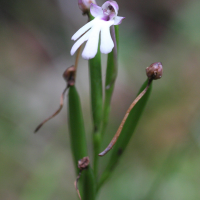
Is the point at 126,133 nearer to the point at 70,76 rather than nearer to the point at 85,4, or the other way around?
the point at 70,76

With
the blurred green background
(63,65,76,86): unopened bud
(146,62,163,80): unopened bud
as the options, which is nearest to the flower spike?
(63,65,76,86): unopened bud

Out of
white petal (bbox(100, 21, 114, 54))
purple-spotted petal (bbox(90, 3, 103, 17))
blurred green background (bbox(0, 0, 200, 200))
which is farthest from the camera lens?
blurred green background (bbox(0, 0, 200, 200))

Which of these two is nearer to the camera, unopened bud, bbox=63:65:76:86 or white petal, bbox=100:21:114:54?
white petal, bbox=100:21:114:54

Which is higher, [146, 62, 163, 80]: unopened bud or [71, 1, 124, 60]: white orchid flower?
[71, 1, 124, 60]: white orchid flower

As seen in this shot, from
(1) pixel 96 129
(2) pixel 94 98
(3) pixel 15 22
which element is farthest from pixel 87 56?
(3) pixel 15 22

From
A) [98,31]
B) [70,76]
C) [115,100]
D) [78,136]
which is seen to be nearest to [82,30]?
[98,31]

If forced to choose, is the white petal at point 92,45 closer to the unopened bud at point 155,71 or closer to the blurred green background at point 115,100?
→ the unopened bud at point 155,71

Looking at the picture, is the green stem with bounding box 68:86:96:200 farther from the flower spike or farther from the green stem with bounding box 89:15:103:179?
the flower spike
